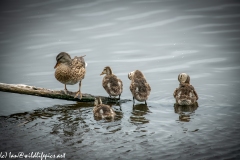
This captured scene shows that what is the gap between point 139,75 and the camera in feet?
22.7

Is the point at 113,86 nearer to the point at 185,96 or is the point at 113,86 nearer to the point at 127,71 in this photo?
the point at 185,96

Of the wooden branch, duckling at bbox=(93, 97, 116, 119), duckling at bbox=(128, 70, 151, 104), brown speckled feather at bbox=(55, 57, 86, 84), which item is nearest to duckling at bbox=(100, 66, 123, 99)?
the wooden branch

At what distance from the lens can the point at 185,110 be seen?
6059 mm

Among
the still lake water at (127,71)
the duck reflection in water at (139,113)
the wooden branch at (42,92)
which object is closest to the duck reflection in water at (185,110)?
the still lake water at (127,71)

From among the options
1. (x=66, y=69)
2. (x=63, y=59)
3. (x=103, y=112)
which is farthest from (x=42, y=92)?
(x=103, y=112)

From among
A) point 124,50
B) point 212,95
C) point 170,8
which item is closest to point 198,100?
point 212,95

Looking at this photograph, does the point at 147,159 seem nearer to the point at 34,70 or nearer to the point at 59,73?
the point at 59,73

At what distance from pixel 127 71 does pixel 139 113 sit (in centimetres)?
290

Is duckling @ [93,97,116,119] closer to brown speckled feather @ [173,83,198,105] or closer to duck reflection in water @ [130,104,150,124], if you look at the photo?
duck reflection in water @ [130,104,150,124]

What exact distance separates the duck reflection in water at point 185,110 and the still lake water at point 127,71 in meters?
0.02

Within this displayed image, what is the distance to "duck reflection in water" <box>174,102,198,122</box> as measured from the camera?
5609 mm

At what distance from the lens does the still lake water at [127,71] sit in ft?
15.3

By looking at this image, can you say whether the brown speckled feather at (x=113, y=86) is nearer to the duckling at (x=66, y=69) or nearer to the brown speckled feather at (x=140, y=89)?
the brown speckled feather at (x=140, y=89)

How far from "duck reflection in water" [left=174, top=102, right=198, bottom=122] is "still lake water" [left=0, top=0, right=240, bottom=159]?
0.02m
